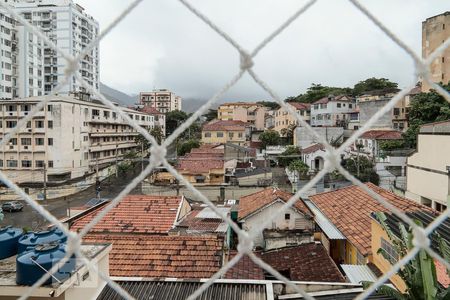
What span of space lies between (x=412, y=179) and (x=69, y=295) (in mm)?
8791

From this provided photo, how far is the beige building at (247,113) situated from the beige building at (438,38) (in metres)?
12.5

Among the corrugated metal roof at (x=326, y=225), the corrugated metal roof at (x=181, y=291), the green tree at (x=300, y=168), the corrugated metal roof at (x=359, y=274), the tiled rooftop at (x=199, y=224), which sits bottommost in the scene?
the corrugated metal roof at (x=359, y=274)

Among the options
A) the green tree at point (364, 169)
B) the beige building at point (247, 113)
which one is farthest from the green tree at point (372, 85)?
the green tree at point (364, 169)

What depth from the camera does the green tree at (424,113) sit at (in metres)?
14.1

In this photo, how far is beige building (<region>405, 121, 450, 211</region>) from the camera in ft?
24.7

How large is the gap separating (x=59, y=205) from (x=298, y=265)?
11.2m

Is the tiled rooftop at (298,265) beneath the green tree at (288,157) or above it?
beneath

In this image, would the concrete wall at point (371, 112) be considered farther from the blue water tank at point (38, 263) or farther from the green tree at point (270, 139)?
the blue water tank at point (38, 263)

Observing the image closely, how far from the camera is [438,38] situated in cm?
1986

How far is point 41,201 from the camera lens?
14.2 m

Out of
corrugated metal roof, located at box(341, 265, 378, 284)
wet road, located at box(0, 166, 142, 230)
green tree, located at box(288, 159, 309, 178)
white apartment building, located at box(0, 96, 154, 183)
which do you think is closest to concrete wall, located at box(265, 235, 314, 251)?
corrugated metal roof, located at box(341, 265, 378, 284)

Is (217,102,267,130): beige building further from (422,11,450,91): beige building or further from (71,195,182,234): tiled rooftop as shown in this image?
(71,195,182,234): tiled rooftop

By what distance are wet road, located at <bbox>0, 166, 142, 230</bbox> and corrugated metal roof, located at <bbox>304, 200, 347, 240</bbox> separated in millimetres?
7994

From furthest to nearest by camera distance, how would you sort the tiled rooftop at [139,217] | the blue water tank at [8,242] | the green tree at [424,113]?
the green tree at [424,113]
the tiled rooftop at [139,217]
the blue water tank at [8,242]
